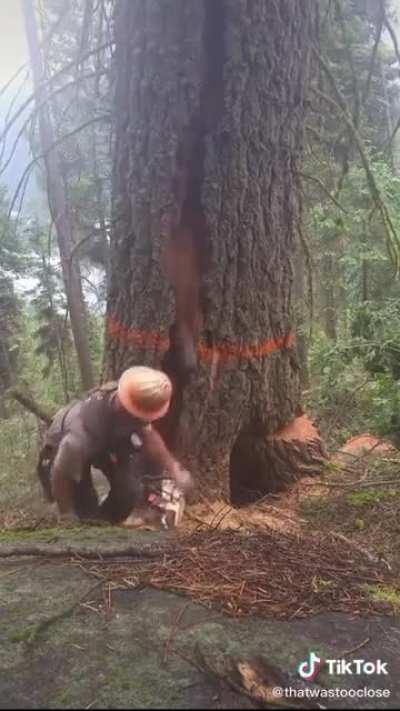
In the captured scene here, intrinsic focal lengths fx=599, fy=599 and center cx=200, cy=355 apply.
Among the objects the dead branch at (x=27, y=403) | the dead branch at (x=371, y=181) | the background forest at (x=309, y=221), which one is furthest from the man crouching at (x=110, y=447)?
the dead branch at (x=371, y=181)

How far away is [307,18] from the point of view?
4.31 metres

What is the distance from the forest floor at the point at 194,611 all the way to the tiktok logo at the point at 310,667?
0.10 feet

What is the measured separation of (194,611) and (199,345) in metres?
2.17

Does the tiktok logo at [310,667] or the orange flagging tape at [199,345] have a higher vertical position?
the orange flagging tape at [199,345]

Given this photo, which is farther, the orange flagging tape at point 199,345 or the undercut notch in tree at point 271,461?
the undercut notch in tree at point 271,461

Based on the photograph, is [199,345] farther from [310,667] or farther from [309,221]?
[309,221]

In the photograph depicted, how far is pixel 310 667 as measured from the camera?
1898 mm

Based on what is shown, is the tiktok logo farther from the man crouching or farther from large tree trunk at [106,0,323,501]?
large tree trunk at [106,0,323,501]

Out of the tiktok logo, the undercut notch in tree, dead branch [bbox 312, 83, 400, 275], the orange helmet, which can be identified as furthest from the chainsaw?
dead branch [bbox 312, 83, 400, 275]

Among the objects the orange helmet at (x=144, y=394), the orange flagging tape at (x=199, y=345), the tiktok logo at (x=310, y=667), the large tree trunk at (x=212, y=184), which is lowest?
the tiktok logo at (x=310, y=667)

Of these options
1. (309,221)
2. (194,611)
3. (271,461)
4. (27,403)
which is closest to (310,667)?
(194,611)

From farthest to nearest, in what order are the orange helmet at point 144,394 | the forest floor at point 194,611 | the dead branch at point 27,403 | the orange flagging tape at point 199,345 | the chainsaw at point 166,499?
the dead branch at point 27,403 → the orange flagging tape at point 199,345 → the chainsaw at point 166,499 → the orange helmet at point 144,394 → the forest floor at point 194,611

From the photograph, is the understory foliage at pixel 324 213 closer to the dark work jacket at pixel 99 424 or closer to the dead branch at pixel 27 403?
the dead branch at pixel 27 403

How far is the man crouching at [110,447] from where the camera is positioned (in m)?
3.53
